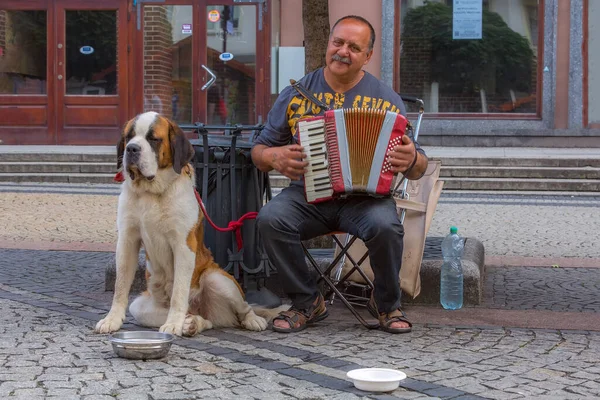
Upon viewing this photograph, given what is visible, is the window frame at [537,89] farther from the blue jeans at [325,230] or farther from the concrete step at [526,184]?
the blue jeans at [325,230]

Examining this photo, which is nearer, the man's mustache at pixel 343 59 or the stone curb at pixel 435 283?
the man's mustache at pixel 343 59

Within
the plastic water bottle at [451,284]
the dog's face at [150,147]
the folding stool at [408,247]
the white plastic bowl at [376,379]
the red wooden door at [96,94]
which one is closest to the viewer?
the white plastic bowl at [376,379]

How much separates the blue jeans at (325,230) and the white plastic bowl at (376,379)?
1240 millimetres

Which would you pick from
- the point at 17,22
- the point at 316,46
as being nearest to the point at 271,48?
the point at 17,22

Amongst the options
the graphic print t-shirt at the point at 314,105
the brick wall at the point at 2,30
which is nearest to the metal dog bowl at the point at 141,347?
the graphic print t-shirt at the point at 314,105

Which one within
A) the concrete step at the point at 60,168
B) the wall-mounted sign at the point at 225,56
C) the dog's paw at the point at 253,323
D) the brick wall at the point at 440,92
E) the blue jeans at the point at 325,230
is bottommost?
the dog's paw at the point at 253,323

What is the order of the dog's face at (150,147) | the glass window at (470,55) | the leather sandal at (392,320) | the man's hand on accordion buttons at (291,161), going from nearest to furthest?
the dog's face at (150,147)
the man's hand on accordion buttons at (291,161)
the leather sandal at (392,320)
the glass window at (470,55)

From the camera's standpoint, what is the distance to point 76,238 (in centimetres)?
920

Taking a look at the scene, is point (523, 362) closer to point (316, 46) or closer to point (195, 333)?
point (195, 333)

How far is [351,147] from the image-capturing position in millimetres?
5156

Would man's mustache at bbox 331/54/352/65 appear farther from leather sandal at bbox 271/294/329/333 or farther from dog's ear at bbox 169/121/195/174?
leather sandal at bbox 271/294/329/333

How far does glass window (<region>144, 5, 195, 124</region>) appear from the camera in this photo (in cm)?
1780

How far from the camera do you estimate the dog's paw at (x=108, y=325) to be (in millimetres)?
5102

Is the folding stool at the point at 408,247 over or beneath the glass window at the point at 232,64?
beneath
